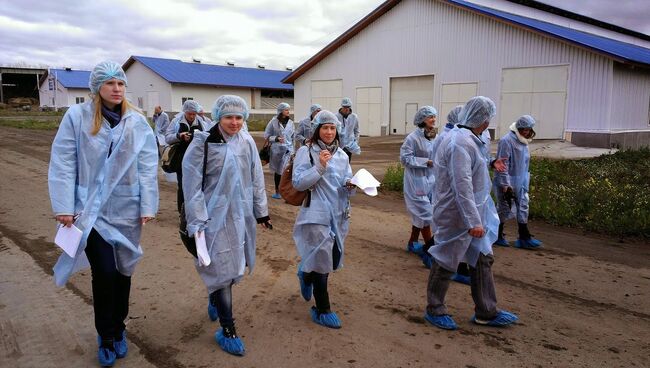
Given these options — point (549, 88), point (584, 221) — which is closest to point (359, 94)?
point (549, 88)

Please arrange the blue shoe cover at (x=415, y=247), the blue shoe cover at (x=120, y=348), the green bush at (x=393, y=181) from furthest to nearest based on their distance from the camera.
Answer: the green bush at (x=393, y=181) → the blue shoe cover at (x=415, y=247) → the blue shoe cover at (x=120, y=348)

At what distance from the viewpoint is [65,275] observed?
338 cm

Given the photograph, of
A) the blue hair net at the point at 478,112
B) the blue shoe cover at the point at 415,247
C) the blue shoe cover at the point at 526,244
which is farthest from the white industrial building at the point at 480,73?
the blue hair net at the point at 478,112

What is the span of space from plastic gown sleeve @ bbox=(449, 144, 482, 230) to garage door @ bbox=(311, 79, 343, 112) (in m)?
24.5

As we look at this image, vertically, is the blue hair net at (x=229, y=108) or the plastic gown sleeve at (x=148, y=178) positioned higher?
the blue hair net at (x=229, y=108)

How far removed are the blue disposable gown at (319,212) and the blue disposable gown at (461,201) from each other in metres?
0.83

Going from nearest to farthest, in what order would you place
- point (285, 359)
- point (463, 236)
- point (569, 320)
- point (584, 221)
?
point (285, 359) → point (463, 236) → point (569, 320) → point (584, 221)

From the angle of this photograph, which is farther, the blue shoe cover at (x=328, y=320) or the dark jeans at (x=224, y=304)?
the blue shoe cover at (x=328, y=320)

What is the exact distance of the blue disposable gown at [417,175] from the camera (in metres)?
6.22

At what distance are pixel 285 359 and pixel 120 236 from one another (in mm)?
1454

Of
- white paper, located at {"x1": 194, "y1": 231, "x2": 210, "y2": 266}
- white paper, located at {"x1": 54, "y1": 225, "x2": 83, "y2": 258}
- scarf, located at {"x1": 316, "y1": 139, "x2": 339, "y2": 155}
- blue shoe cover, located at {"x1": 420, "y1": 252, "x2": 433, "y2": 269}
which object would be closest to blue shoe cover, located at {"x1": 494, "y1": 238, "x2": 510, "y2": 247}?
blue shoe cover, located at {"x1": 420, "y1": 252, "x2": 433, "y2": 269}

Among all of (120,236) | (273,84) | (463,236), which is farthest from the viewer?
(273,84)

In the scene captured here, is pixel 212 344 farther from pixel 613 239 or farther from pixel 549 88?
pixel 549 88

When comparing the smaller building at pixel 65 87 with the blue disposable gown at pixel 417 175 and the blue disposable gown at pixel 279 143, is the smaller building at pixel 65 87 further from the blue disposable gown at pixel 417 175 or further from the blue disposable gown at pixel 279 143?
the blue disposable gown at pixel 417 175
